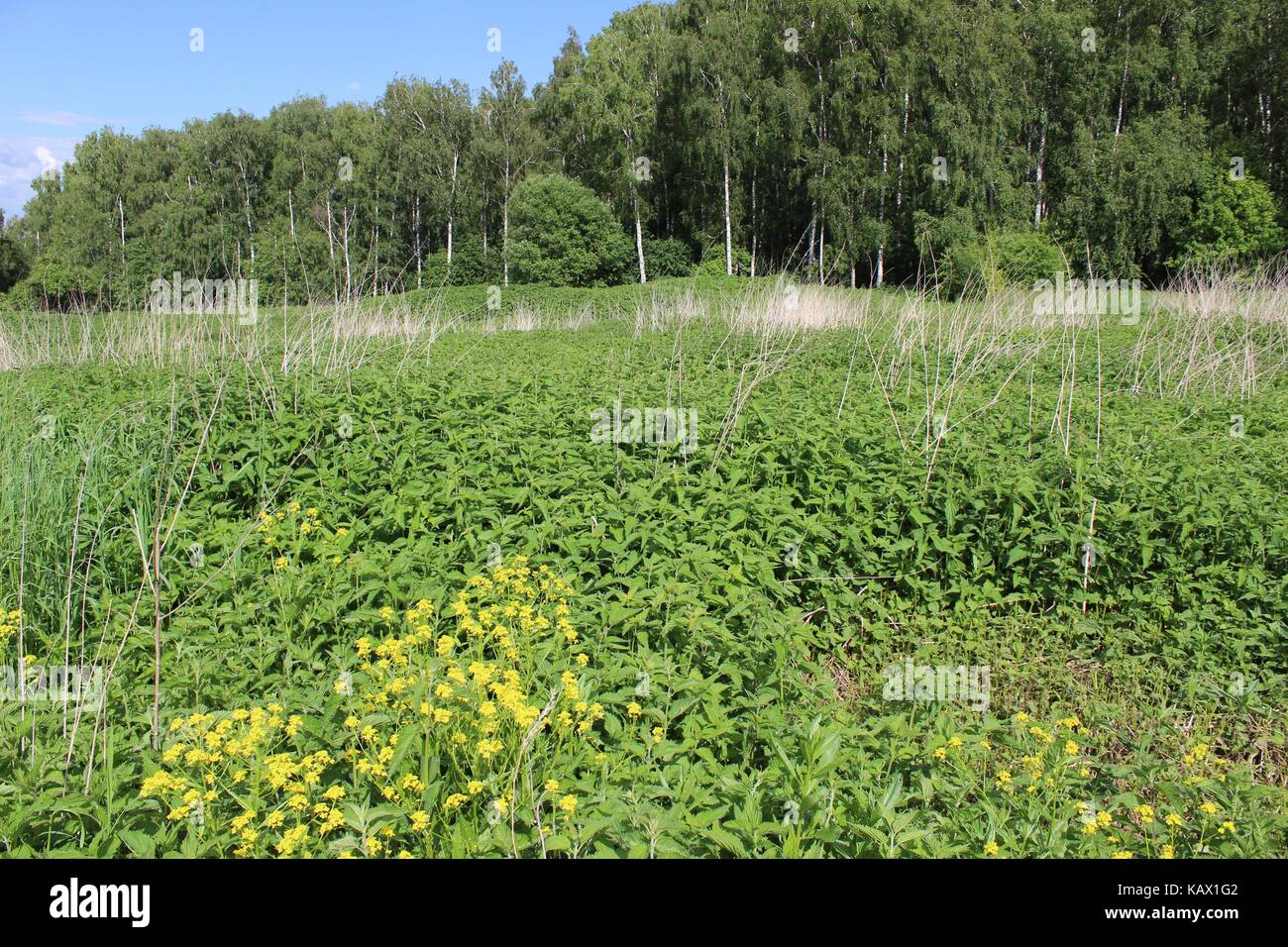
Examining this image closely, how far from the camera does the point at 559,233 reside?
3183 cm

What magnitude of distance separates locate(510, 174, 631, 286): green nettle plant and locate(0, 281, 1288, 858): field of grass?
26.0 metres

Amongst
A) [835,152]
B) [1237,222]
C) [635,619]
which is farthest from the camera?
[835,152]

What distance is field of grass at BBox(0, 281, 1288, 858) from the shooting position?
233 centimetres

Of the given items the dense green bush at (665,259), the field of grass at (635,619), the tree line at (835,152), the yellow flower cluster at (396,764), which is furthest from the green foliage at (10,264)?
the yellow flower cluster at (396,764)

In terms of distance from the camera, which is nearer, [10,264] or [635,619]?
[635,619]

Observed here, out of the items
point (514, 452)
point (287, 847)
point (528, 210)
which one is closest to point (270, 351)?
point (514, 452)

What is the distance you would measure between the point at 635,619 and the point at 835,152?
2800 cm

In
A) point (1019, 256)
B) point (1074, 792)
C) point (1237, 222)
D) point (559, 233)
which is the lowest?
point (1074, 792)

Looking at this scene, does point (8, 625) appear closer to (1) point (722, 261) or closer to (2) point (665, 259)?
(1) point (722, 261)

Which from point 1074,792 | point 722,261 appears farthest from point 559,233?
point 1074,792

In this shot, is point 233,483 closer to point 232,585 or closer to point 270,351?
point 232,585

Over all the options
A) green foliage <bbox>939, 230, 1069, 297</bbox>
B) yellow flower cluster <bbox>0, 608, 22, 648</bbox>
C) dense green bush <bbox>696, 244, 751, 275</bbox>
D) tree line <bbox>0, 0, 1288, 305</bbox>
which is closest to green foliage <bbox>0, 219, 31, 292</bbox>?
tree line <bbox>0, 0, 1288, 305</bbox>

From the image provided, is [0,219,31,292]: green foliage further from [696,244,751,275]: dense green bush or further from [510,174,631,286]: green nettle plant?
[696,244,751,275]: dense green bush
